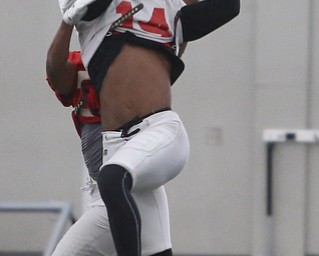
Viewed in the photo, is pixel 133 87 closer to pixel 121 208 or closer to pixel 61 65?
pixel 61 65

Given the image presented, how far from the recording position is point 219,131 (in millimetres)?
6773

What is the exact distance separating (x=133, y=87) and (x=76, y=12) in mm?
307

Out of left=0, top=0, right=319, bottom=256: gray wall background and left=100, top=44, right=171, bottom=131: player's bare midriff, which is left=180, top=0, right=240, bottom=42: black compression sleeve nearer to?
left=100, top=44, right=171, bottom=131: player's bare midriff

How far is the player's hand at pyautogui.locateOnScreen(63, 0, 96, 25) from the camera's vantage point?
3447mm

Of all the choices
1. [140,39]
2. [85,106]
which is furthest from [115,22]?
[85,106]

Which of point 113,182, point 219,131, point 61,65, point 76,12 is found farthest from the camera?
point 219,131

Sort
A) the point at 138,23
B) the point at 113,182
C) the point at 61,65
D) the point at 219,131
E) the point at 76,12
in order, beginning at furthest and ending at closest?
the point at 219,131, the point at 61,65, the point at 138,23, the point at 76,12, the point at 113,182

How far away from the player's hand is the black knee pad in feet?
1.73

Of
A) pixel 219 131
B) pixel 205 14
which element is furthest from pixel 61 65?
pixel 219 131

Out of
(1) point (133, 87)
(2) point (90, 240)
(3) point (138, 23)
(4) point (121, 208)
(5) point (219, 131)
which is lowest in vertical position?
(5) point (219, 131)

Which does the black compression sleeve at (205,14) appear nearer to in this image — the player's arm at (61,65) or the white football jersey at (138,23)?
the white football jersey at (138,23)

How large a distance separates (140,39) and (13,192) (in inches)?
139

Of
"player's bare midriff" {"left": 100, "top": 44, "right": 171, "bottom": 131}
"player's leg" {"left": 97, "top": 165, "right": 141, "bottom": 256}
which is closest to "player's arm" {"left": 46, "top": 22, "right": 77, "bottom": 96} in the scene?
"player's bare midriff" {"left": 100, "top": 44, "right": 171, "bottom": 131}

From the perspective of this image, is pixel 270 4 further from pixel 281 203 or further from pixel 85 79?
pixel 85 79
